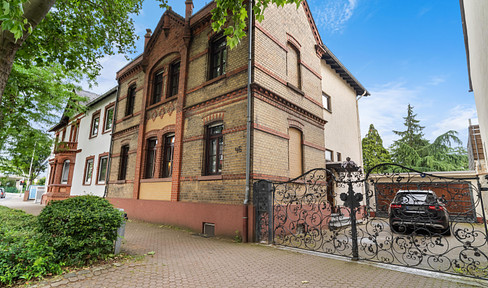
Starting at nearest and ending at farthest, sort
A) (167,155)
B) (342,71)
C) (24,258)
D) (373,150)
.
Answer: (24,258) < (167,155) < (342,71) < (373,150)

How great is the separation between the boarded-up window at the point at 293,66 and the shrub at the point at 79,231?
8.33 m

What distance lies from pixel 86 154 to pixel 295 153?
52.8 ft

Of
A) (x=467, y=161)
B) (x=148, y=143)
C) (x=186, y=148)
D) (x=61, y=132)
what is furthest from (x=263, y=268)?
(x=467, y=161)

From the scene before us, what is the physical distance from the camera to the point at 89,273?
15.0ft

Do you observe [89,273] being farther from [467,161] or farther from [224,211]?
[467,161]

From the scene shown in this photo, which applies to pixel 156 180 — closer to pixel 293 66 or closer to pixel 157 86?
pixel 157 86

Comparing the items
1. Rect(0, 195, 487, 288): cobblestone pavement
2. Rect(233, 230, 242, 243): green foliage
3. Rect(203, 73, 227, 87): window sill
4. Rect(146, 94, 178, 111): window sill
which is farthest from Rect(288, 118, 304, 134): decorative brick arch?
Rect(146, 94, 178, 111): window sill

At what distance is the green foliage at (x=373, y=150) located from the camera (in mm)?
31734

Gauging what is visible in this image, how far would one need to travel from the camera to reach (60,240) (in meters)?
4.73

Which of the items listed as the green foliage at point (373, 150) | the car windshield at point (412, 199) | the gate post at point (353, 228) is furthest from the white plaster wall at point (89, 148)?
the green foliage at point (373, 150)

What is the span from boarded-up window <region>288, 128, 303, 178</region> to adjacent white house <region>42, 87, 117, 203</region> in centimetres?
1146

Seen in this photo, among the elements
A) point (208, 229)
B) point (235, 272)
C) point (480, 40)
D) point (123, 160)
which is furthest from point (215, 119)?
point (480, 40)

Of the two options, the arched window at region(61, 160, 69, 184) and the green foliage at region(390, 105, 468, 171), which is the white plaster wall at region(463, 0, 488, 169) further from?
the arched window at region(61, 160, 69, 184)

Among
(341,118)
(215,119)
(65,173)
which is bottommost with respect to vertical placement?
(65,173)
